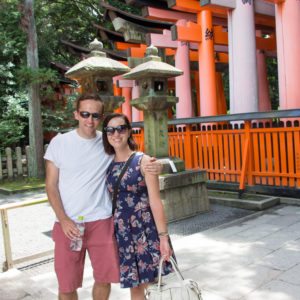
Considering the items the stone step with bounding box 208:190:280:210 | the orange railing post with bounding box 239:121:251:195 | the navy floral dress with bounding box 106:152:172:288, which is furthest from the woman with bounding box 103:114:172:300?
the orange railing post with bounding box 239:121:251:195

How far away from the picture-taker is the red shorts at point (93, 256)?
2396 millimetres

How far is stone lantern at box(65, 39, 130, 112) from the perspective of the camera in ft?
20.8

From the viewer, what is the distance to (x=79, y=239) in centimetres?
238

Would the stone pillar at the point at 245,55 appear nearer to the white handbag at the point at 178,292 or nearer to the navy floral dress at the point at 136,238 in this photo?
the navy floral dress at the point at 136,238

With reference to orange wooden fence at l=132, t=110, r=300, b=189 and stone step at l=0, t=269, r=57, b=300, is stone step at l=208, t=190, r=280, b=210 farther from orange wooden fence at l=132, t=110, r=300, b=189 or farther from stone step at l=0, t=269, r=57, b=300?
stone step at l=0, t=269, r=57, b=300

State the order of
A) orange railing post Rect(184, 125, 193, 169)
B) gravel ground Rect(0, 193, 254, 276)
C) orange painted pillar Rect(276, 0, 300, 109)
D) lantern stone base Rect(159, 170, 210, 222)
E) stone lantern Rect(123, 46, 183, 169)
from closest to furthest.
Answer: gravel ground Rect(0, 193, 254, 276), lantern stone base Rect(159, 170, 210, 222), stone lantern Rect(123, 46, 183, 169), orange painted pillar Rect(276, 0, 300, 109), orange railing post Rect(184, 125, 193, 169)

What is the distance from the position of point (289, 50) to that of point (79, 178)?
6563 millimetres

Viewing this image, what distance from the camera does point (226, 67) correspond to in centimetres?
1534

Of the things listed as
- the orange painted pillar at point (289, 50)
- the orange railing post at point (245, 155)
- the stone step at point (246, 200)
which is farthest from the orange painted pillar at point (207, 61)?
the stone step at point (246, 200)

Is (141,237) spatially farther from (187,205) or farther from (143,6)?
(143,6)

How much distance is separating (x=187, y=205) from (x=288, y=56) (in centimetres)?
376

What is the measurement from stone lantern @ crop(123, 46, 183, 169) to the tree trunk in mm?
5711

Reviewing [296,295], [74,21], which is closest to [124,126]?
[296,295]

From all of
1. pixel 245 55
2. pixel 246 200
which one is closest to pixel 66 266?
pixel 246 200
